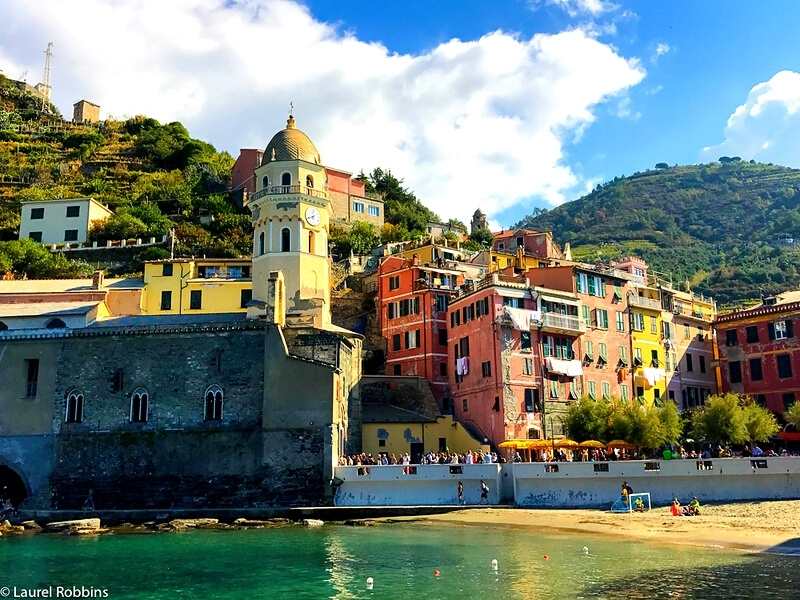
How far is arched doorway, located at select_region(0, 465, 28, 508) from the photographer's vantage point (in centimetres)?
4059

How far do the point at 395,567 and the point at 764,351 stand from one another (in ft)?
120

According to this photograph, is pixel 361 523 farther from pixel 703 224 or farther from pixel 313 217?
pixel 703 224

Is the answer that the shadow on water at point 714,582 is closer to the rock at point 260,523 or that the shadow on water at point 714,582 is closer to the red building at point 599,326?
the rock at point 260,523

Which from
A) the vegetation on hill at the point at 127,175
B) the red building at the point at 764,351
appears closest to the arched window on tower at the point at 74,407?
the vegetation on hill at the point at 127,175

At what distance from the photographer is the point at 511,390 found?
144 ft

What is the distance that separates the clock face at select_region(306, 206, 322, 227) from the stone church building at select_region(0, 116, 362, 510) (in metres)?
4.92

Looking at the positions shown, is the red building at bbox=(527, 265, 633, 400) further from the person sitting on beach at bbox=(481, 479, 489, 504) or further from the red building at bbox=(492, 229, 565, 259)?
the red building at bbox=(492, 229, 565, 259)

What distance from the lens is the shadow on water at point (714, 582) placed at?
1902 cm

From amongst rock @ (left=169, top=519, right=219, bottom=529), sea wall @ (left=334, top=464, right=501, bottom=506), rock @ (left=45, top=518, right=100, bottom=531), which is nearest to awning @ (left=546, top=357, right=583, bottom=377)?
sea wall @ (left=334, top=464, right=501, bottom=506)

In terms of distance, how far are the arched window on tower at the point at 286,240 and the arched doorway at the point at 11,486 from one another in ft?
62.5

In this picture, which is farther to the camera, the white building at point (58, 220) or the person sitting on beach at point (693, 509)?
the white building at point (58, 220)

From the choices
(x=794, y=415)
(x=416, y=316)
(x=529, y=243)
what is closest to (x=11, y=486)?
(x=416, y=316)

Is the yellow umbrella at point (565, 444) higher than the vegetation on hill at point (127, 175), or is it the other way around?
the vegetation on hill at point (127, 175)

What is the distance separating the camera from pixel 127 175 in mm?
92688
